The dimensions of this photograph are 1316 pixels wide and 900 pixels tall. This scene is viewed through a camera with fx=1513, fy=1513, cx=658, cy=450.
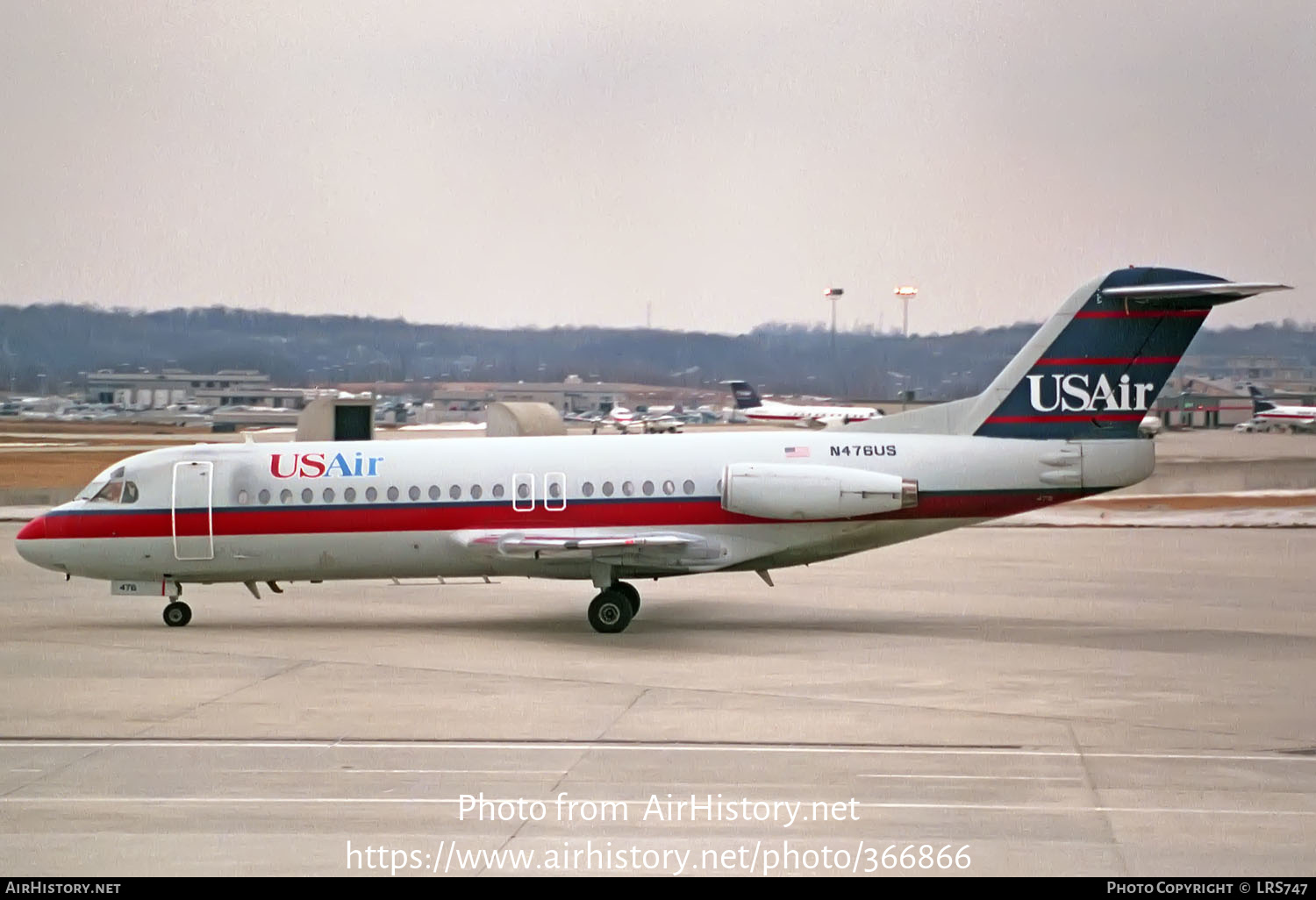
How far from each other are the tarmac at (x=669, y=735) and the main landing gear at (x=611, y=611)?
308 millimetres

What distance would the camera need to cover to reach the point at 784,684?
56.4ft

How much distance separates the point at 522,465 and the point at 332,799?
1099cm

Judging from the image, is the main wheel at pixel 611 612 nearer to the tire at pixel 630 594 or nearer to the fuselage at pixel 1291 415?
the tire at pixel 630 594

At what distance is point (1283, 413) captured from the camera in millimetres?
80438

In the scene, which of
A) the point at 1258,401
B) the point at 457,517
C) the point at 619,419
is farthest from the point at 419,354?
the point at 457,517

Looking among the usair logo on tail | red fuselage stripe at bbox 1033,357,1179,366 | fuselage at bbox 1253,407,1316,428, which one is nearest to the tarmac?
the usair logo on tail

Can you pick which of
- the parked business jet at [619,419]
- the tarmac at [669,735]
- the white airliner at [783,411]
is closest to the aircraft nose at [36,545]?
the tarmac at [669,735]

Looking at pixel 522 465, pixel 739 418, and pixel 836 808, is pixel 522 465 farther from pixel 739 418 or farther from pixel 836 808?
pixel 739 418

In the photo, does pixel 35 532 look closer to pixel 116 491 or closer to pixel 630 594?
pixel 116 491

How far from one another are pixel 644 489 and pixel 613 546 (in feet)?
4.21

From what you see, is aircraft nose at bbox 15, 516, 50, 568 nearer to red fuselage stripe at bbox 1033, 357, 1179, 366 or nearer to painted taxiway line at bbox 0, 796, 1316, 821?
painted taxiway line at bbox 0, 796, 1316, 821

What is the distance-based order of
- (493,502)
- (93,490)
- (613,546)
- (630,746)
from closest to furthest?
(630,746) → (613,546) → (493,502) → (93,490)

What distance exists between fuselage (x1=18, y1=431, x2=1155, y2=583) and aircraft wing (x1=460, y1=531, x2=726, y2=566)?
0.22 ft

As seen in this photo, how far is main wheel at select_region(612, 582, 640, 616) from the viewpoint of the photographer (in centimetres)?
2152
